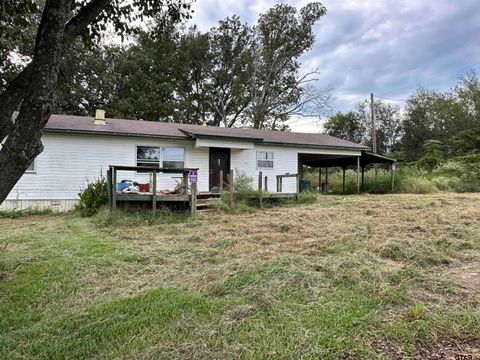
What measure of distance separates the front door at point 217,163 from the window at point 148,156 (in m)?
2.25

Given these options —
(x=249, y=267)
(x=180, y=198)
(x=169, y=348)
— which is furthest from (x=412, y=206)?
(x=169, y=348)

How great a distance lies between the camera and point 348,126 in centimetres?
3981

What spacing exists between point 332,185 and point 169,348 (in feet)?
62.8

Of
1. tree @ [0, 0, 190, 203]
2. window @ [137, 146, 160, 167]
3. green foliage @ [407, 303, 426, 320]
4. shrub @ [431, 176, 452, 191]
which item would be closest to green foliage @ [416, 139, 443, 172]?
shrub @ [431, 176, 452, 191]

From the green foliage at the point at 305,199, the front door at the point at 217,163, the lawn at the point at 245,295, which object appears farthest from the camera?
the front door at the point at 217,163

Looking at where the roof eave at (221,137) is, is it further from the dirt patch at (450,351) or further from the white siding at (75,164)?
the dirt patch at (450,351)

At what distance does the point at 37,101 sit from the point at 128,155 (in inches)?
403

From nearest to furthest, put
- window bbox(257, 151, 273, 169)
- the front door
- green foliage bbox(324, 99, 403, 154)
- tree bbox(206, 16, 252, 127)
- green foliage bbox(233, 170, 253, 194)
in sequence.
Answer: green foliage bbox(233, 170, 253, 194)
the front door
window bbox(257, 151, 273, 169)
tree bbox(206, 16, 252, 127)
green foliage bbox(324, 99, 403, 154)

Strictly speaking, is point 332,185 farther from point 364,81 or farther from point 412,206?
point 364,81

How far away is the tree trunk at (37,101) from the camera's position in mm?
2666

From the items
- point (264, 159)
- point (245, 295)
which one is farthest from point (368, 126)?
point (245, 295)

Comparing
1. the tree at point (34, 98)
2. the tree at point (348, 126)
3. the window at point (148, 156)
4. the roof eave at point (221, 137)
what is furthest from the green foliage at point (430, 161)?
the tree at point (34, 98)

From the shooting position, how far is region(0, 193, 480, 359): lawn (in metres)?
2.44

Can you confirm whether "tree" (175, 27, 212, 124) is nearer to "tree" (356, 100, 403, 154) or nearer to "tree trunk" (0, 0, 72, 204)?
"tree" (356, 100, 403, 154)
